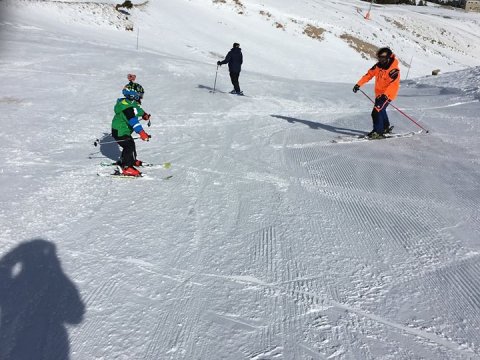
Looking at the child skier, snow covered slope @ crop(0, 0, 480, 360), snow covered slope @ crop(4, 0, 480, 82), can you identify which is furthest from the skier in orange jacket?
snow covered slope @ crop(4, 0, 480, 82)

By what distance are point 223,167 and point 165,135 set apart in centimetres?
216

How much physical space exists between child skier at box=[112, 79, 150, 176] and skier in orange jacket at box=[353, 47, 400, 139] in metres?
4.89

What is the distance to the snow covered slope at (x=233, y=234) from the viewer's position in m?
3.06

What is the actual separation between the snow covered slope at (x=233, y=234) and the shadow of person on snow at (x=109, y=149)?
54 millimetres

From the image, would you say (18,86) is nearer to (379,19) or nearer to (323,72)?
(323,72)

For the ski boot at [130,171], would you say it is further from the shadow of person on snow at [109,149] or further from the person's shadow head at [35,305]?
the person's shadow head at [35,305]

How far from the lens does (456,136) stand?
29.0 feet

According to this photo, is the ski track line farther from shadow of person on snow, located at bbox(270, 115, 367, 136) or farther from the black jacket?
the black jacket

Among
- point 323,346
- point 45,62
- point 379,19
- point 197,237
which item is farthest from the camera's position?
point 379,19

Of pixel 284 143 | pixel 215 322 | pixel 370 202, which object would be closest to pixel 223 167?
pixel 284 143

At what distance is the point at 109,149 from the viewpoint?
7.18 m

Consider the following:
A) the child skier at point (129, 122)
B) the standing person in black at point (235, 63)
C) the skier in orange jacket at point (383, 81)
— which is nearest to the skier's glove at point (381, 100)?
the skier in orange jacket at point (383, 81)

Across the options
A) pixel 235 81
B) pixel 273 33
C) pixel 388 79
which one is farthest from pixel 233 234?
pixel 273 33

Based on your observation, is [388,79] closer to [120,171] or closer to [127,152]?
[127,152]
